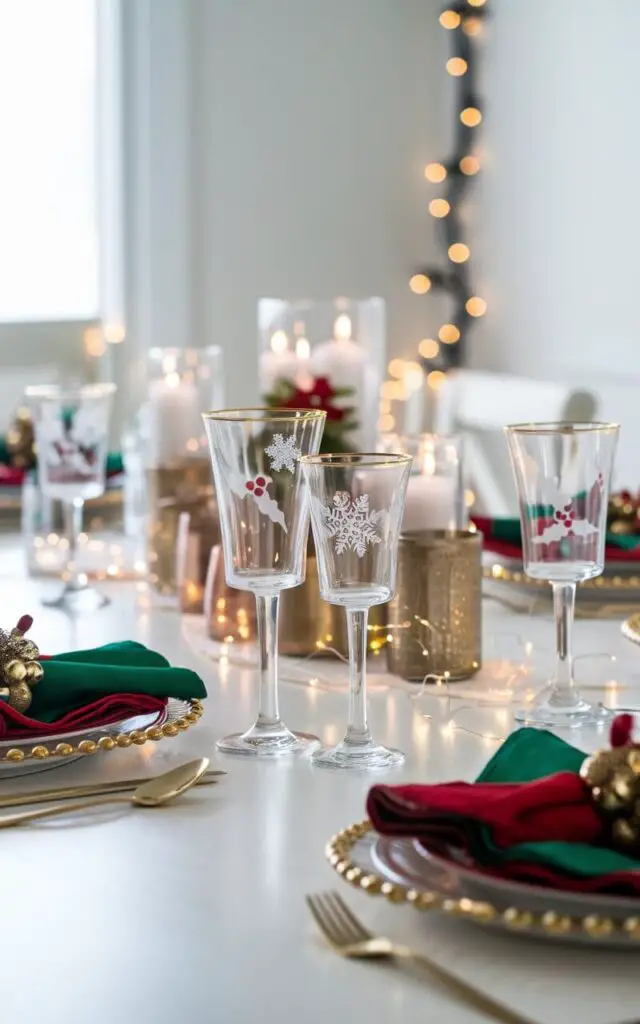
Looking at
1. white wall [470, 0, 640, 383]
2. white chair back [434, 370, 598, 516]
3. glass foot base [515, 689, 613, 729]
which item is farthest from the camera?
white wall [470, 0, 640, 383]

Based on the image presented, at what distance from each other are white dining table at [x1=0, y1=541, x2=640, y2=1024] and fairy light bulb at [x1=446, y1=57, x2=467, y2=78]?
3.49 m

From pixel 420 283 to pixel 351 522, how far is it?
3709mm

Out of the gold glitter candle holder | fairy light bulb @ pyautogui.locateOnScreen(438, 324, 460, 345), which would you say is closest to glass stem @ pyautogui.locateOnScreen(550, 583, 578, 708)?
the gold glitter candle holder

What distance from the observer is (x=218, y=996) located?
67cm

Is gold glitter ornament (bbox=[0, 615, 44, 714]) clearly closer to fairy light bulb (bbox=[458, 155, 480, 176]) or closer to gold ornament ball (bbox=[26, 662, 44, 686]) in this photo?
gold ornament ball (bbox=[26, 662, 44, 686])

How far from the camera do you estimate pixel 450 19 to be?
14.3ft

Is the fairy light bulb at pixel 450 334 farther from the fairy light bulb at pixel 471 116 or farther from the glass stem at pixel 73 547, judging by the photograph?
the glass stem at pixel 73 547

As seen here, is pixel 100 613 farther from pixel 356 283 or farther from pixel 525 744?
pixel 356 283

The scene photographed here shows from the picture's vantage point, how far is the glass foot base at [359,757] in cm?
104

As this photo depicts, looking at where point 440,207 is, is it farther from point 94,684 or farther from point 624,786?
point 624,786

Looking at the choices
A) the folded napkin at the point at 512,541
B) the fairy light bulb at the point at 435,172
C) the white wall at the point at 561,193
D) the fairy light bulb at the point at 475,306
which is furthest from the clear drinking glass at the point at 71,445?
the fairy light bulb at the point at 435,172

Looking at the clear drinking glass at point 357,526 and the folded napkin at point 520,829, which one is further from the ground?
the clear drinking glass at point 357,526

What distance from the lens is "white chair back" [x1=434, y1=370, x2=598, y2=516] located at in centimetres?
331

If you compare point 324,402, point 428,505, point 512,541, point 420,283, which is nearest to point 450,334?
point 420,283
